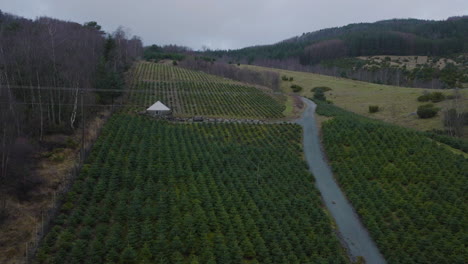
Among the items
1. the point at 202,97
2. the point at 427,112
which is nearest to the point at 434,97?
the point at 427,112

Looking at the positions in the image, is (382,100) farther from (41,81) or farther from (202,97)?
(41,81)

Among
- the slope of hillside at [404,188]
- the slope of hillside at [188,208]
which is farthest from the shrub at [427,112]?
the slope of hillside at [188,208]

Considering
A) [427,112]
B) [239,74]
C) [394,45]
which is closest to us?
[427,112]

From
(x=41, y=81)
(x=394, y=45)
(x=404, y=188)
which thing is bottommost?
(x=404, y=188)

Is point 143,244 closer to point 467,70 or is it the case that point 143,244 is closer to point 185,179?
point 185,179

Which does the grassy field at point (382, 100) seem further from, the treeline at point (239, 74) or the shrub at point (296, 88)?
the treeline at point (239, 74)

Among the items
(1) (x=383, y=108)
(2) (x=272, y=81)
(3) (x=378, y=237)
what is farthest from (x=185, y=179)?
(2) (x=272, y=81)

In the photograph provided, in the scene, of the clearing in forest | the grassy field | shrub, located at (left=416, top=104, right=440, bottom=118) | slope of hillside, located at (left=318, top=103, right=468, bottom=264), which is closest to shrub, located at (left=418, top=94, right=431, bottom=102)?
the grassy field
